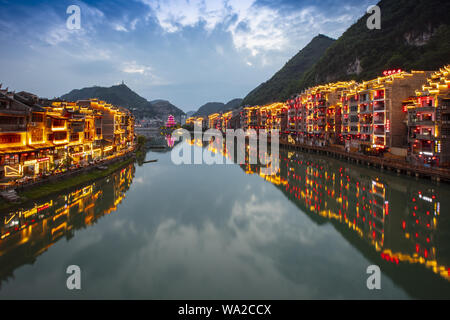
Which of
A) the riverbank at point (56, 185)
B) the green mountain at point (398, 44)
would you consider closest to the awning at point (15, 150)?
the riverbank at point (56, 185)

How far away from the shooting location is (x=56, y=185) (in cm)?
3334

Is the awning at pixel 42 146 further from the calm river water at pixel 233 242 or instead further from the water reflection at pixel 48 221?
the calm river water at pixel 233 242

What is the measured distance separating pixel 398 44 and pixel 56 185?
124 meters

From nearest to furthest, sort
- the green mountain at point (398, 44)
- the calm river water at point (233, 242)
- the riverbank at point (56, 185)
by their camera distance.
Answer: the calm river water at point (233, 242) → the riverbank at point (56, 185) → the green mountain at point (398, 44)

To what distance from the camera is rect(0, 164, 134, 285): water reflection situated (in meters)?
19.1

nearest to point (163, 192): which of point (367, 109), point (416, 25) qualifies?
point (367, 109)

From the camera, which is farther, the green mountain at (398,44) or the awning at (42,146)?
the green mountain at (398,44)

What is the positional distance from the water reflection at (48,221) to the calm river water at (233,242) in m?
0.08


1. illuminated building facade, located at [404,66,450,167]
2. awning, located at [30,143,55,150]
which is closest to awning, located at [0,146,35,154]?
awning, located at [30,143,55,150]

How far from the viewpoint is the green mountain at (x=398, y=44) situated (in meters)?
87.0

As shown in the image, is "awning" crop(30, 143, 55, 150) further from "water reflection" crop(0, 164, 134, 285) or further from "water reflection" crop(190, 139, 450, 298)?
"water reflection" crop(190, 139, 450, 298)

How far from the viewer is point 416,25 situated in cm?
10225
